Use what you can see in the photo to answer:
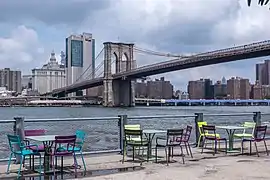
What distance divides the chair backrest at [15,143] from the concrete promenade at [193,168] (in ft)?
1.06

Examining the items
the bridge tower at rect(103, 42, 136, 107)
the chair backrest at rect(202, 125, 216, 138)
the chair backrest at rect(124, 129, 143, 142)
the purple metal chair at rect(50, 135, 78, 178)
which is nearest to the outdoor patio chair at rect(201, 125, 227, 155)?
the chair backrest at rect(202, 125, 216, 138)

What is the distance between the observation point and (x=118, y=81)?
232 feet

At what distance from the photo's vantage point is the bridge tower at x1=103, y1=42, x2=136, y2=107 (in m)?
69.8

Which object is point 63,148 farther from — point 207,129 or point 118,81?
point 118,81

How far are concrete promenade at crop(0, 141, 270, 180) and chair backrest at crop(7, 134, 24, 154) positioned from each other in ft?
1.06

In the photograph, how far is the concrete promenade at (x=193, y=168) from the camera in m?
6.98

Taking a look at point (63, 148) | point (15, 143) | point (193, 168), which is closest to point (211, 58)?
point (193, 168)

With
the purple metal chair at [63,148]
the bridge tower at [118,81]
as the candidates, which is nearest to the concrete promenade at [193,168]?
the purple metal chair at [63,148]

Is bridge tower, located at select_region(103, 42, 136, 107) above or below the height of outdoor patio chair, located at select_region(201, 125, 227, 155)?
above

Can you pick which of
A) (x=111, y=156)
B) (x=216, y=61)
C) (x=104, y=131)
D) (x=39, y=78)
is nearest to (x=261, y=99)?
(x=216, y=61)

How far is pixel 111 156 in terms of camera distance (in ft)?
30.4

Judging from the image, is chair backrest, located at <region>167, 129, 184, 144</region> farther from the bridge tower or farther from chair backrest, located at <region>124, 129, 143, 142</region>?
the bridge tower

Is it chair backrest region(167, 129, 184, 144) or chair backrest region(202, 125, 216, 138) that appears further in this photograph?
chair backrest region(202, 125, 216, 138)

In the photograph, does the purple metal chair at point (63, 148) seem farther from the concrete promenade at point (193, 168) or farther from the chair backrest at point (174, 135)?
the chair backrest at point (174, 135)
